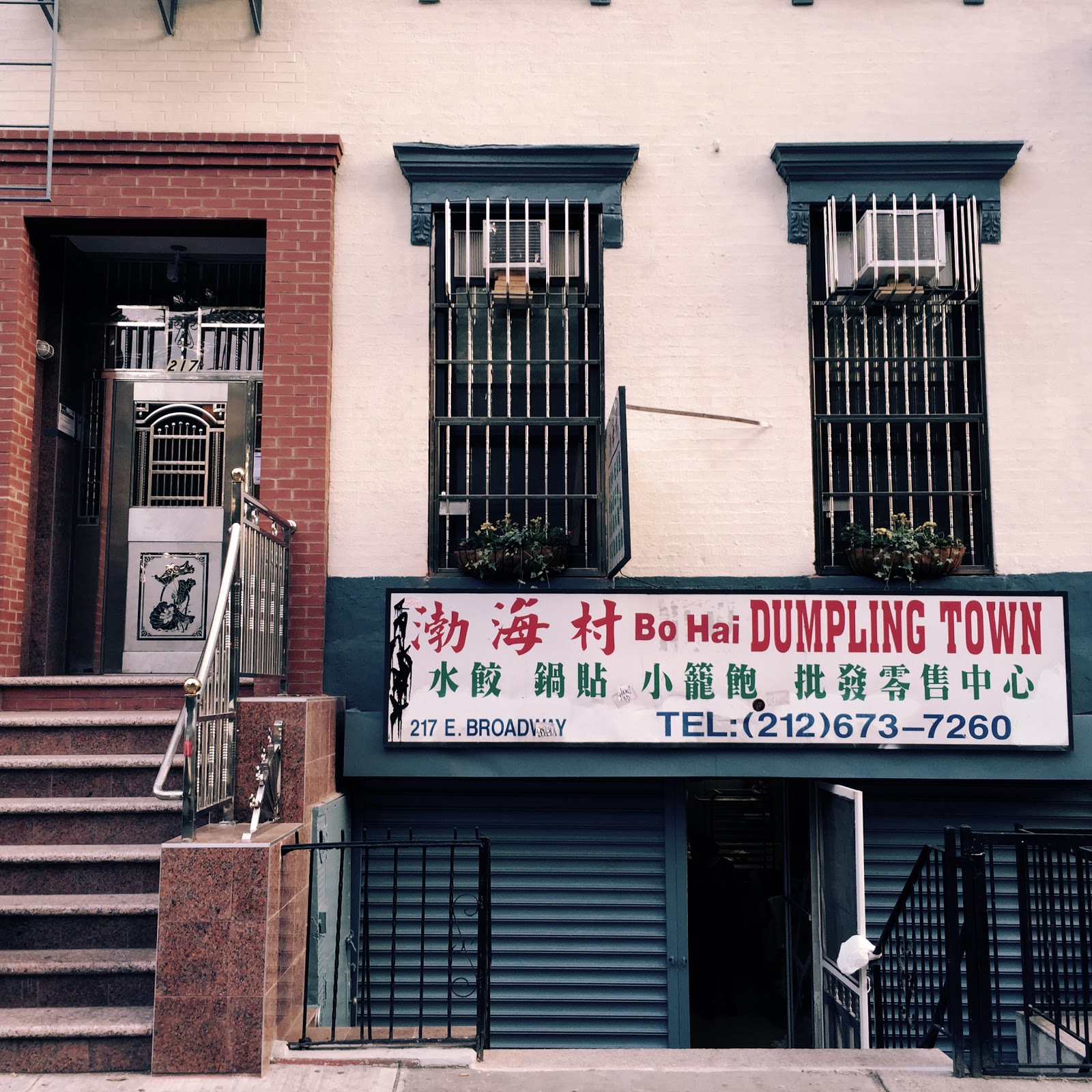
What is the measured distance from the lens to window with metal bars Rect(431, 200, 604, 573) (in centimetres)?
796

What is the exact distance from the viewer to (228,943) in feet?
16.9

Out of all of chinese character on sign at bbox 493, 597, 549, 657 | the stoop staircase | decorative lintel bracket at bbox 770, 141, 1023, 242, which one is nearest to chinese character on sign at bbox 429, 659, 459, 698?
chinese character on sign at bbox 493, 597, 549, 657

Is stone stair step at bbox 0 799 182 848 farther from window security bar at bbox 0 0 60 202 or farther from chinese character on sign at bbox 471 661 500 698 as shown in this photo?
window security bar at bbox 0 0 60 202

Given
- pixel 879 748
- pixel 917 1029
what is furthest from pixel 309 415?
pixel 917 1029

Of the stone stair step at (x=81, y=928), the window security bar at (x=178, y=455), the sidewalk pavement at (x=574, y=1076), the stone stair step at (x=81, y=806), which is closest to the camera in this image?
the sidewalk pavement at (x=574, y=1076)

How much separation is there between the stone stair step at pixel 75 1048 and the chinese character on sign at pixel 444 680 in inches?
112

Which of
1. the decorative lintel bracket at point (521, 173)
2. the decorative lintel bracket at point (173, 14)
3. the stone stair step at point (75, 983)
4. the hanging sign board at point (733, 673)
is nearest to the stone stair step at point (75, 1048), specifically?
the stone stair step at point (75, 983)

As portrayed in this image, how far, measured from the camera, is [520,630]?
7.36m

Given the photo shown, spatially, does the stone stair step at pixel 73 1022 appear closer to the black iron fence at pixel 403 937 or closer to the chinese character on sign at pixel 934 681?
the black iron fence at pixel 403 937

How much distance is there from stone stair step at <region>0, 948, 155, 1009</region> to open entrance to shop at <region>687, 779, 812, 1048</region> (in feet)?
14.4

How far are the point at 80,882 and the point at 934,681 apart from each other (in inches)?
221

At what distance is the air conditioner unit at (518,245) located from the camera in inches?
311

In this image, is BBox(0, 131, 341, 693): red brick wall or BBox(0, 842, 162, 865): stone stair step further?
BBox(0, 131, 341, 693): red brick wall

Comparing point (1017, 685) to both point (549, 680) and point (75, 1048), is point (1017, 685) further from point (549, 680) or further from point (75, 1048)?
point (75, 1048)
